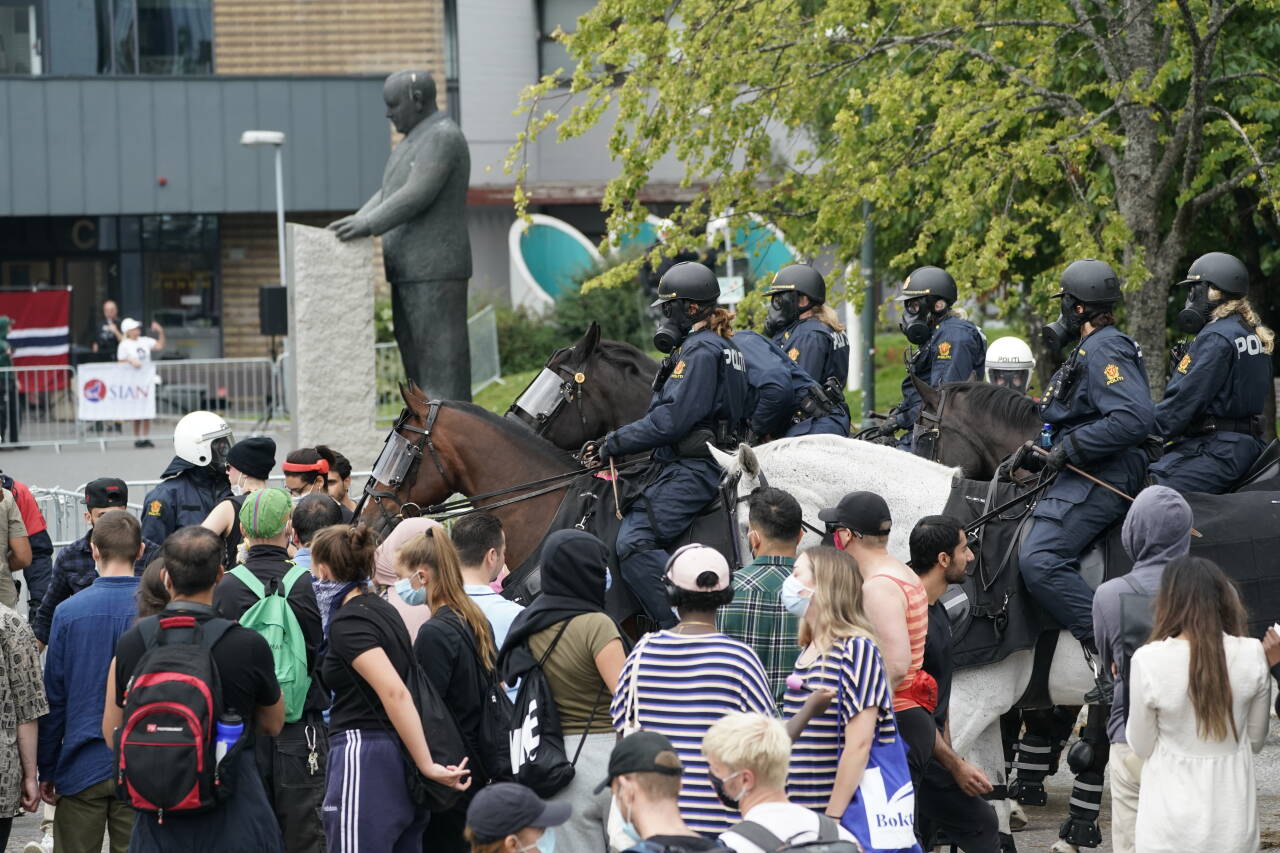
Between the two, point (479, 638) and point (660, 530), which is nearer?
point (479, 638)

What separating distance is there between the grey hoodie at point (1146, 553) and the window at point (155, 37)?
Answer: 27.5m

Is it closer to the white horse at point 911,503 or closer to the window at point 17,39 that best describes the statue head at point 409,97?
the white horse at point 911,503

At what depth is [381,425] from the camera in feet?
78.7

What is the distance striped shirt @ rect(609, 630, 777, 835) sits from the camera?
5031 mm

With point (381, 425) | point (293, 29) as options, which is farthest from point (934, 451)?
point (293, 29)

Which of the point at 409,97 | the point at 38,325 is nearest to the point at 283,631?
the point at 409,97

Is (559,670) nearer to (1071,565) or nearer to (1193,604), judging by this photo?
(1193,604)

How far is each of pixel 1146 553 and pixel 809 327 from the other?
4.68 meters

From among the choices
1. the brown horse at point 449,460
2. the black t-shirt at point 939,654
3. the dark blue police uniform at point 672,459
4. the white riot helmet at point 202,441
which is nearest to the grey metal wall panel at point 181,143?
the white riot helmet at point 202,441

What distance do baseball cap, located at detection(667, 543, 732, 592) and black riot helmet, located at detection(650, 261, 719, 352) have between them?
3.29m

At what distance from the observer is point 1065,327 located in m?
8.27

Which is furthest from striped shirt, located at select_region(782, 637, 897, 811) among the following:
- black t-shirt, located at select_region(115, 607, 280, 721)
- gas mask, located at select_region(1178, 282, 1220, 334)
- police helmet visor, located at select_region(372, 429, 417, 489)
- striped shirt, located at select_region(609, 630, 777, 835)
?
police helmet visor, located at select_region(372, 429, 417, 489)

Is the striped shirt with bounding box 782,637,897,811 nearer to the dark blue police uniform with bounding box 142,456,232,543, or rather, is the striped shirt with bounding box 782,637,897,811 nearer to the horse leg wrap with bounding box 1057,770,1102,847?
the horse leg wrap with bounding box 1057,770,1102,847

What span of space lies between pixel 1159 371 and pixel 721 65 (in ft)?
14.8
